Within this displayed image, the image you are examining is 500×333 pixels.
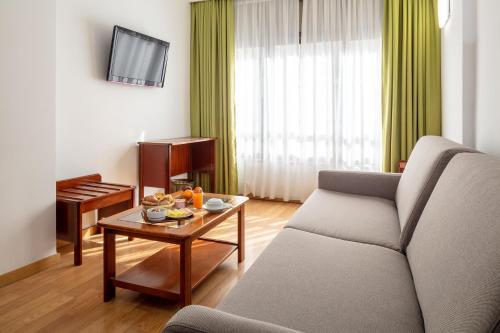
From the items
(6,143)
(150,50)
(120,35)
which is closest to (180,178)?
(150,50)

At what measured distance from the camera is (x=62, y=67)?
9.12 ft

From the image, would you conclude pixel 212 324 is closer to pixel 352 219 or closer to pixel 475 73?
pixel 352 219

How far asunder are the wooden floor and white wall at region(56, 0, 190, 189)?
865 mm

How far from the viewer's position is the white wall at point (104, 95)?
9.27 ft

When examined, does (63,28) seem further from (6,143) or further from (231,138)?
(231,138)

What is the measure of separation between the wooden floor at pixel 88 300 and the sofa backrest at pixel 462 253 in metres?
1.24

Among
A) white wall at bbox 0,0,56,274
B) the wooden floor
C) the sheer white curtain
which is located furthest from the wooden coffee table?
the sheer white curtain

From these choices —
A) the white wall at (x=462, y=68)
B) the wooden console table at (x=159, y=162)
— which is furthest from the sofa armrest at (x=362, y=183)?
the wooden console table at (x=159, y=162)

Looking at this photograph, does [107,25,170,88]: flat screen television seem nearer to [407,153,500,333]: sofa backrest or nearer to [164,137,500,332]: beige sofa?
[164,137,500,332]: beige sofa

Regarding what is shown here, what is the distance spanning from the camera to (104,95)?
3.21m

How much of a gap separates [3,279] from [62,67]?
1.62 metres

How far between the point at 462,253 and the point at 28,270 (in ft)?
7.97

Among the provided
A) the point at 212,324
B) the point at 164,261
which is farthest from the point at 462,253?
the point at 164,261

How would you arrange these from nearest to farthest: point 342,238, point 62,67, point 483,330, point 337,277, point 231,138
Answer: point 483,330
point 337,277
point 342,238
point 62,67
point 231,138
